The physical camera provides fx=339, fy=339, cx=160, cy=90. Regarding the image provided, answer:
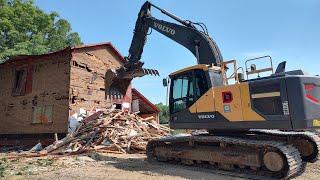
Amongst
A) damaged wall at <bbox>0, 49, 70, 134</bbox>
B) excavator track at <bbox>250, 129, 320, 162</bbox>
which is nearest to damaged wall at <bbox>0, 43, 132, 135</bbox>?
damaged wall at <bbox>0, 49, 70, 134</bbox>

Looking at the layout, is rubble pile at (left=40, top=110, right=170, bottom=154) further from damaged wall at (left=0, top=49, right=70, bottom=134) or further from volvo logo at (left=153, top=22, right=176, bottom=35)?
volvo logo at (left=153, top=22, right=176, bottom=35)

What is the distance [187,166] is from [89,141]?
6626mm

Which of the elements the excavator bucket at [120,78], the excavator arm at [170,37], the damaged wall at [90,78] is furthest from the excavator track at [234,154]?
the damaged wall at [90,78]

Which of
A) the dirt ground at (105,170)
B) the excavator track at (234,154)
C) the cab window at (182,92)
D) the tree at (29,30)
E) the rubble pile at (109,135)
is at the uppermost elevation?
the tree at (29,30)

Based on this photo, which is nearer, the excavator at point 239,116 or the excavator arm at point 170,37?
the excavator at point 239,116

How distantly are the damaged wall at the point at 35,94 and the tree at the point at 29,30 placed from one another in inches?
327

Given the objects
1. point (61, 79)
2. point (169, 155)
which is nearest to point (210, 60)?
point (169, 155)

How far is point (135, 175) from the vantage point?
10.3 meters

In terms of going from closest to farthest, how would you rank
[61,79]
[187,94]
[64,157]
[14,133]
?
1. [187,94]
2. [64,157]
3. [61,79]
4. [14,133]

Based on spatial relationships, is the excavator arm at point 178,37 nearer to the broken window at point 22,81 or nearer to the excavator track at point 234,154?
the excavator track at point 234,154

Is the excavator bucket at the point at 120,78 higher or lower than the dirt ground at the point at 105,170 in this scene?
higher

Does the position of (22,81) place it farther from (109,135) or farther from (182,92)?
(182,92)

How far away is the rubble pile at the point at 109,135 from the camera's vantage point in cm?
1648

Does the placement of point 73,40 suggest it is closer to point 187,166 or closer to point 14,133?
point 14,133
